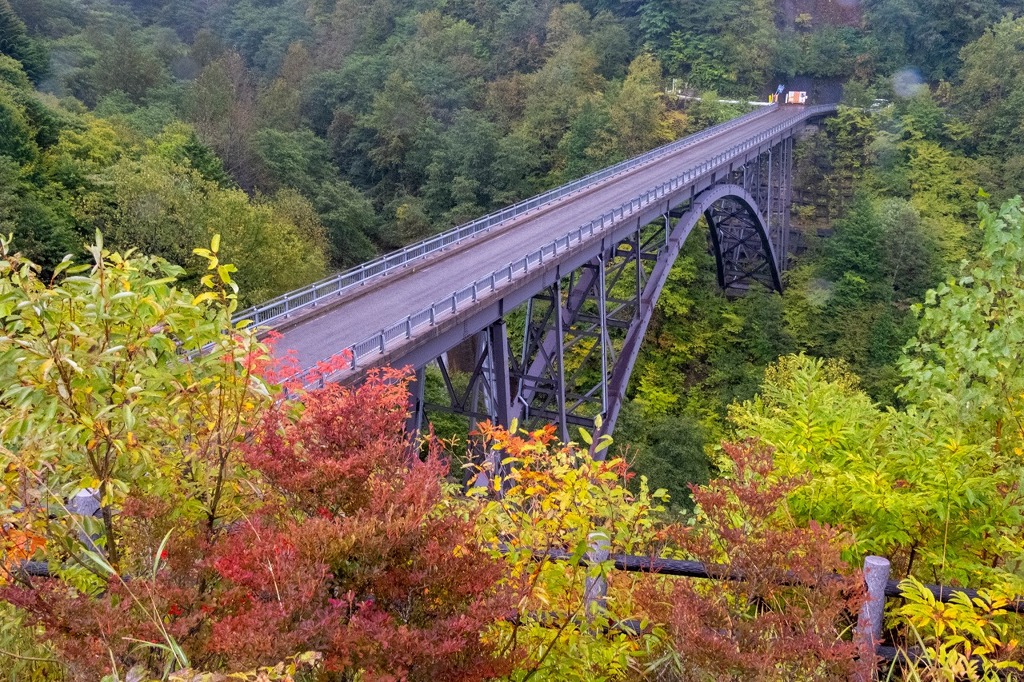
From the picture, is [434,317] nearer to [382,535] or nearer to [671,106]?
[382,535]

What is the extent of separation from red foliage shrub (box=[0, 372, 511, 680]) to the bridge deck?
18.1 feet

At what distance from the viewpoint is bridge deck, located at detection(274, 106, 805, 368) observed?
50.5 feet

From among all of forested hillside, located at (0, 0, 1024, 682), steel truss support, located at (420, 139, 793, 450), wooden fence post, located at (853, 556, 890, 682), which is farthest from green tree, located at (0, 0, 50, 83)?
wooden fence post, located at (853, 556, 890, 682)

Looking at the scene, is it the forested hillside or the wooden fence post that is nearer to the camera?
the forested hillside

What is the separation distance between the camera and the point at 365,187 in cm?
5894

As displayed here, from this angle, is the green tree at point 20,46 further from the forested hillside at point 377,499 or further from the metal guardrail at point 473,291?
the metal guardrail at point 473,291

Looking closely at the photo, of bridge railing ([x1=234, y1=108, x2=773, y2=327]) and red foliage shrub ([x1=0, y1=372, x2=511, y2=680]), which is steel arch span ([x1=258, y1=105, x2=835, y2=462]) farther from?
red foliage shrub ([x1=0, y1=372, x2=511, y2=680])

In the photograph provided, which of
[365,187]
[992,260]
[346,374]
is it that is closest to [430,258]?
[346,374]

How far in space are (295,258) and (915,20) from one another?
2166 inches

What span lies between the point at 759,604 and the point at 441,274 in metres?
17.1

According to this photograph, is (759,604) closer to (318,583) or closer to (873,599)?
(873,599)

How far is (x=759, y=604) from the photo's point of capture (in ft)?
13.1

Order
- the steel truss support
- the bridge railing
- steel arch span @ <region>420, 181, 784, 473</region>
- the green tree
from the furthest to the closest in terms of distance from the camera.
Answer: the green tree → the bridge railing → the steel truss support → steel arch span @ <region>420, 181, 784, 473</region>

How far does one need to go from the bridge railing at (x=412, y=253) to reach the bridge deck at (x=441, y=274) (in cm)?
47
